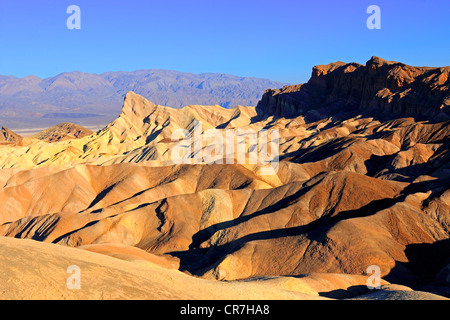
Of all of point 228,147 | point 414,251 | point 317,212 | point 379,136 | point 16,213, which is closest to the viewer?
point 414,251

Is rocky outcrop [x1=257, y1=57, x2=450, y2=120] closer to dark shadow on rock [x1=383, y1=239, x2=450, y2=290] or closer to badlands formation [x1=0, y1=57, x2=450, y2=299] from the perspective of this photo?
badlands formation [x1=0, y1=57, x2=450, y2=299]

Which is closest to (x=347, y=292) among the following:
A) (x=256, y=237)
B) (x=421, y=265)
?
(x=421, y=265)

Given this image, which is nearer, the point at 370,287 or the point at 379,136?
the point at 370,287

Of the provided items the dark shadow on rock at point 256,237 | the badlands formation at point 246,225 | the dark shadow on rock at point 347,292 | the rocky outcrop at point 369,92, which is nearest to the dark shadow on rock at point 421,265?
the badlands formation at point 246,225

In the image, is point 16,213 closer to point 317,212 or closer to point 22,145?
point 317,212

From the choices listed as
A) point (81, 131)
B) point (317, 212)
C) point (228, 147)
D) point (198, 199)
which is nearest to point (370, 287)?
point (317, 212)

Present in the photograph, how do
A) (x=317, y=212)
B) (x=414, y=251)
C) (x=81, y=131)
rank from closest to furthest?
(x=414, y=251) → (x=317, y=212) → (x=81, y=131)
